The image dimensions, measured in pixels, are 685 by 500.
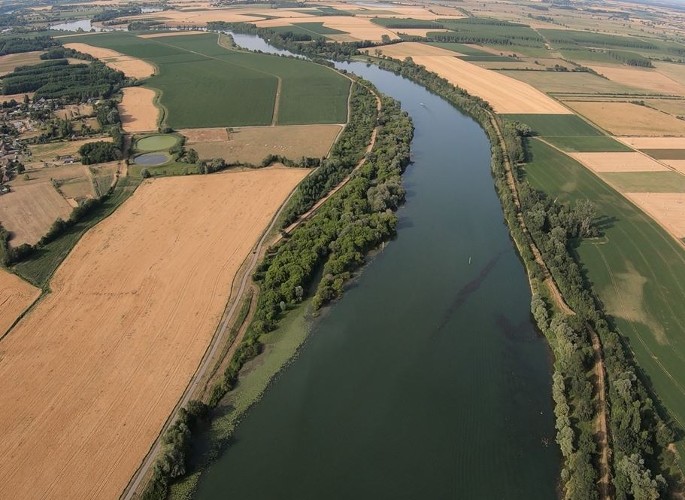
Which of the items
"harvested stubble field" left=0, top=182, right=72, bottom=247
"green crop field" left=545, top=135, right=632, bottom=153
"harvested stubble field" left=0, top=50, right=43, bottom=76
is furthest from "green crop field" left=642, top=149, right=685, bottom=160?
"harvested stubble field" left=0, top=50, right=43, bottom=76

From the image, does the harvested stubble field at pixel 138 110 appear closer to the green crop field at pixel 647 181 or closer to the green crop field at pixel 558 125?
the green crop field at pixel 558 125

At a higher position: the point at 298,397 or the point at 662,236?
the point at 662,236

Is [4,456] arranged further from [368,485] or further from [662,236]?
[662,236]

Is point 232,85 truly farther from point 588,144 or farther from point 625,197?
point 625,197

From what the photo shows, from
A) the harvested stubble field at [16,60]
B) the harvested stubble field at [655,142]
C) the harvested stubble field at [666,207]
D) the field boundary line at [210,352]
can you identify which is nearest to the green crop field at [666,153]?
the harvested stubble field at [655,142]

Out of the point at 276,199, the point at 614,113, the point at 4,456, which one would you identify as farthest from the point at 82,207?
the point at 614,113

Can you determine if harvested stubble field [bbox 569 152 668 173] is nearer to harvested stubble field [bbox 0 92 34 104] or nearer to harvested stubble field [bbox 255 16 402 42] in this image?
harvested stubble field [bbox 255 16 402 42]

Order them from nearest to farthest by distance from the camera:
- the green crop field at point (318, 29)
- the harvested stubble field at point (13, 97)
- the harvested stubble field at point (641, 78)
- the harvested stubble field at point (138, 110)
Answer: the harvested stubble field at point (138, 110), the harvested stubble field at point (13, 97), the harvested stubble field at point (641, 78), the green crop field at point (318, 29)
